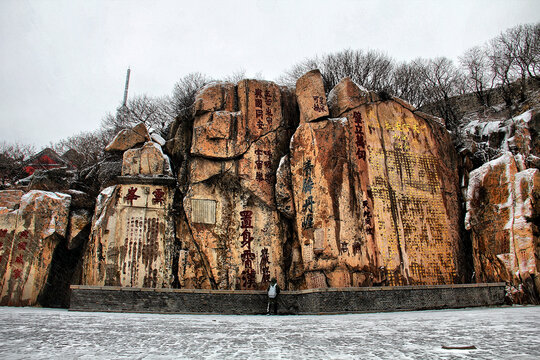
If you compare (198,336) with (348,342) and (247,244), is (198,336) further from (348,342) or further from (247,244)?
(247,244)

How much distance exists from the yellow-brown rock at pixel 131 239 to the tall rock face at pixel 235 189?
0.52m

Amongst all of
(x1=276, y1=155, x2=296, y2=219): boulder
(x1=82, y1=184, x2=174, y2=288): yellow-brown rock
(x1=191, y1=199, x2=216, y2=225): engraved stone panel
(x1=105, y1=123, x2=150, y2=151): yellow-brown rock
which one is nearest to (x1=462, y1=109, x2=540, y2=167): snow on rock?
(x1=276, y1=155, x2=296, y2=219): boulder

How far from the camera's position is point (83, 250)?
10.9 metres

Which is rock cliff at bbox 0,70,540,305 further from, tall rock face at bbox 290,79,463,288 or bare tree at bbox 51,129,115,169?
bare tree at bbox 51,129,115,169

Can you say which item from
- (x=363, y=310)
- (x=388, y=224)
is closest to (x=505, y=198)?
(x=388, y=224)

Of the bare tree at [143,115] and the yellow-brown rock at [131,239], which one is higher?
the bare tree at [143,115]

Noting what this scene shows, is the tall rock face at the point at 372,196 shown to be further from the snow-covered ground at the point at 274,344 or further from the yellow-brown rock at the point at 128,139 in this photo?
the snow-covered ground at the point at 274,344

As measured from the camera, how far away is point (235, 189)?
1098cm

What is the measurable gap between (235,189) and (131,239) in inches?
127

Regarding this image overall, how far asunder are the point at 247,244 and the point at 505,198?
700 centimetres

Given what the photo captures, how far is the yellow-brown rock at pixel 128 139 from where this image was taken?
11594mm

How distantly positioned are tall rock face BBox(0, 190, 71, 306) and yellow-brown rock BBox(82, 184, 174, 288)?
1.24m

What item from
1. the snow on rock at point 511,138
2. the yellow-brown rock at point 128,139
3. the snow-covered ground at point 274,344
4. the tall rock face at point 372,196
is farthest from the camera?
the snow on rock at point 511,138

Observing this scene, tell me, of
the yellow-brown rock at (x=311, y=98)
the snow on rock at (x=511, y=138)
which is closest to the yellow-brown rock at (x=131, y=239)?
the yellow-brown rock at (x=311, y=98)
